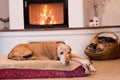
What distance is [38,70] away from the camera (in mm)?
2686

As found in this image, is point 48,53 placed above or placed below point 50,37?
below

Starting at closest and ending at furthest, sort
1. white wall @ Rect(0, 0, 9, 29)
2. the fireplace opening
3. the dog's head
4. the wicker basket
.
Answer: the dog's head
the wicker basket
the fireplace opening
white wall @ Rect(0, 0, 9, 29)

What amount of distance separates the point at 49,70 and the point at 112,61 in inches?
63.9

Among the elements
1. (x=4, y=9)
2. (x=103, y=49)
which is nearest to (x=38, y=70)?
(x=103, y=49)

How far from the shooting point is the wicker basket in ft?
13.5

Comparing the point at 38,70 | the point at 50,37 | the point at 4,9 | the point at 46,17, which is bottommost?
the point at 38,70

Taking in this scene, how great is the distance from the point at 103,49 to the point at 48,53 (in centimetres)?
144

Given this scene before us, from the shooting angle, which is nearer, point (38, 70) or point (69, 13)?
point (38, 70)

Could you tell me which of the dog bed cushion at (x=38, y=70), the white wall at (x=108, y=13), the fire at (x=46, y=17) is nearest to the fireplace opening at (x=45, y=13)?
the fire at (x=46, y=17)

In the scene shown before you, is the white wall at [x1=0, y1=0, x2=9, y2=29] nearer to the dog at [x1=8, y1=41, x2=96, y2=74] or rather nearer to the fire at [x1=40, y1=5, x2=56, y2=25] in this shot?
the fire at [x1=40, y1=5, x2=56, y2=25]

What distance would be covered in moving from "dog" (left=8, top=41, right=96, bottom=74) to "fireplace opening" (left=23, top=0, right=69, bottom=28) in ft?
5.01

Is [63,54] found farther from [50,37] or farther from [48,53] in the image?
[50,37]

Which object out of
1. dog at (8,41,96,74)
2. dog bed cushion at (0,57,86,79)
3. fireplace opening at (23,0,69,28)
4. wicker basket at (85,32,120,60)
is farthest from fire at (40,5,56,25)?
dog bed cushion at (0,57,86,79)

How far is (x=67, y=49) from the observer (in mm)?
2756
